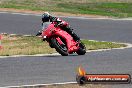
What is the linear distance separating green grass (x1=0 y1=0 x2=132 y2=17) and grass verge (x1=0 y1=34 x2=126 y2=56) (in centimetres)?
988

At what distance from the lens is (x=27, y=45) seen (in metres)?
22.4

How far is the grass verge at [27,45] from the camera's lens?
19.3 m

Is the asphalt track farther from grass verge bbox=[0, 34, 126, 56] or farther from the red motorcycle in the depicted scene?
grass verge bbox=[0, 34, 126, 56]

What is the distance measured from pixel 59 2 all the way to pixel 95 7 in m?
2.60

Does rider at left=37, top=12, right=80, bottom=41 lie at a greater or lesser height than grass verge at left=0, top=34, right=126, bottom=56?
greater

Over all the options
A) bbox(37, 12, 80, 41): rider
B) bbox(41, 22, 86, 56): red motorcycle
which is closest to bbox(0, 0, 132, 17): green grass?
bbox(37, 12, 80, 41): rider

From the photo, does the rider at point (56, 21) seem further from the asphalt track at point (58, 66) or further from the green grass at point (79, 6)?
the green grass at point (79, 6)

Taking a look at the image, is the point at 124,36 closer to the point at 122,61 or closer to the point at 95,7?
the point at 122,61

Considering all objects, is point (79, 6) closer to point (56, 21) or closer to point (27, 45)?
point (27, 45)

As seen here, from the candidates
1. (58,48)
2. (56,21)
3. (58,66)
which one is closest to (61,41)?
(58,48)

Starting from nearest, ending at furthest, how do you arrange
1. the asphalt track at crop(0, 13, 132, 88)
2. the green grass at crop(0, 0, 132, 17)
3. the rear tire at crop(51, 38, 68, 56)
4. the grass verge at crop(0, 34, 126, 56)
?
the asphalt track at crop(0, 13, 132, 88)
the rear tire at crop(51, 38, 68, 56)
the grass verge at crop(0, 34, 126, 56)
the green grass at crop(0, 0, 132, 17)

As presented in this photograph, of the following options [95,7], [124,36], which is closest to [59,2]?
[95,7]

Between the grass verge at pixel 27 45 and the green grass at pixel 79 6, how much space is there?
9.88 metres

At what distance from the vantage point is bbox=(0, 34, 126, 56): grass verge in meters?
19.3
